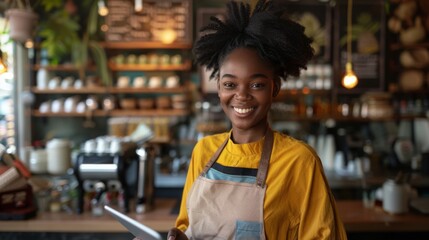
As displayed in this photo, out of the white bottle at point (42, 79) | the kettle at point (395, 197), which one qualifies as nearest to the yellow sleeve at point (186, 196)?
the kettle at point (395, 197)

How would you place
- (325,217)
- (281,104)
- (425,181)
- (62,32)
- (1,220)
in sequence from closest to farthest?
(325,217), (1,220), (425,181), (62,32), (281,104)

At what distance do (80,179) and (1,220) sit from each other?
0.46 m

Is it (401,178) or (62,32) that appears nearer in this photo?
(401,178)

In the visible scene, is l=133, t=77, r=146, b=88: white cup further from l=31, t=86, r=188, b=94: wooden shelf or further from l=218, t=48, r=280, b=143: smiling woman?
→ l=218, t=48, r=280, b=143: smiling woman

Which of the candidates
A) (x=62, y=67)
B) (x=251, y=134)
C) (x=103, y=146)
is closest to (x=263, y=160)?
(x=251, y=134)

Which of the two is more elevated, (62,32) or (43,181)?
(62,32)

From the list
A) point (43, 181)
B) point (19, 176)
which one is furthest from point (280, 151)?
point (43, 181)

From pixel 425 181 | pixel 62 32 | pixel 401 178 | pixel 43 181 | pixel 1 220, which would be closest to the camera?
pixel 1 220

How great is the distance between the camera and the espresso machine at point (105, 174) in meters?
2.25

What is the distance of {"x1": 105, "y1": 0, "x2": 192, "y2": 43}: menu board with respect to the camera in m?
4.78

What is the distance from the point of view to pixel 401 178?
2334 millimetres

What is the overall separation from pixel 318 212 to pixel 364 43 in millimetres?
4097

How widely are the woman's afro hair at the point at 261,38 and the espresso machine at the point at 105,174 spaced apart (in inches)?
44.0

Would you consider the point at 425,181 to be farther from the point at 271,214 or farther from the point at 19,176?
the point at 19,176
